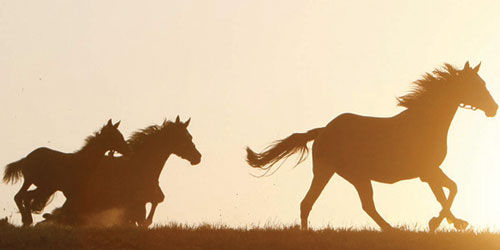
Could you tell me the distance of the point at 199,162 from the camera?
20.4 m

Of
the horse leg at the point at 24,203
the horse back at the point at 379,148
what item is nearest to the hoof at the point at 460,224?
the horse back at the point at 379,148

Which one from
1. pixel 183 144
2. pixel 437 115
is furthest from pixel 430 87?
pixel 183 144

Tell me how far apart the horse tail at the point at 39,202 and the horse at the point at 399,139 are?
469 centimetres

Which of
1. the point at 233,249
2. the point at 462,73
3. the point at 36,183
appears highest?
the point at 462,73

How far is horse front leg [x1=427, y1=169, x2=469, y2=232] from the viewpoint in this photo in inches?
639

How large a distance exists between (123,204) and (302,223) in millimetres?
3610

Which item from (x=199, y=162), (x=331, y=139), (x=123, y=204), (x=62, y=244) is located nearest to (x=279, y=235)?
(x=62, y=244)

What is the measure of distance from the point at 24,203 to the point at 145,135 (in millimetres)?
3281

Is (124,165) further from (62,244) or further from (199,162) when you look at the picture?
(62,244)

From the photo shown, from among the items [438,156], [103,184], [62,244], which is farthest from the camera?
[103,184]

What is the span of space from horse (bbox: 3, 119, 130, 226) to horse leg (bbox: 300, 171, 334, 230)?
13.1ft

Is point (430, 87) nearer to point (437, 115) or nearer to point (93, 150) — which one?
point (437, 115)

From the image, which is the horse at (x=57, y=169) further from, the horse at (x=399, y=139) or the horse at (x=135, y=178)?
the horse at (x=399, y=139)

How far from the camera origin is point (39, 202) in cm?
1753
